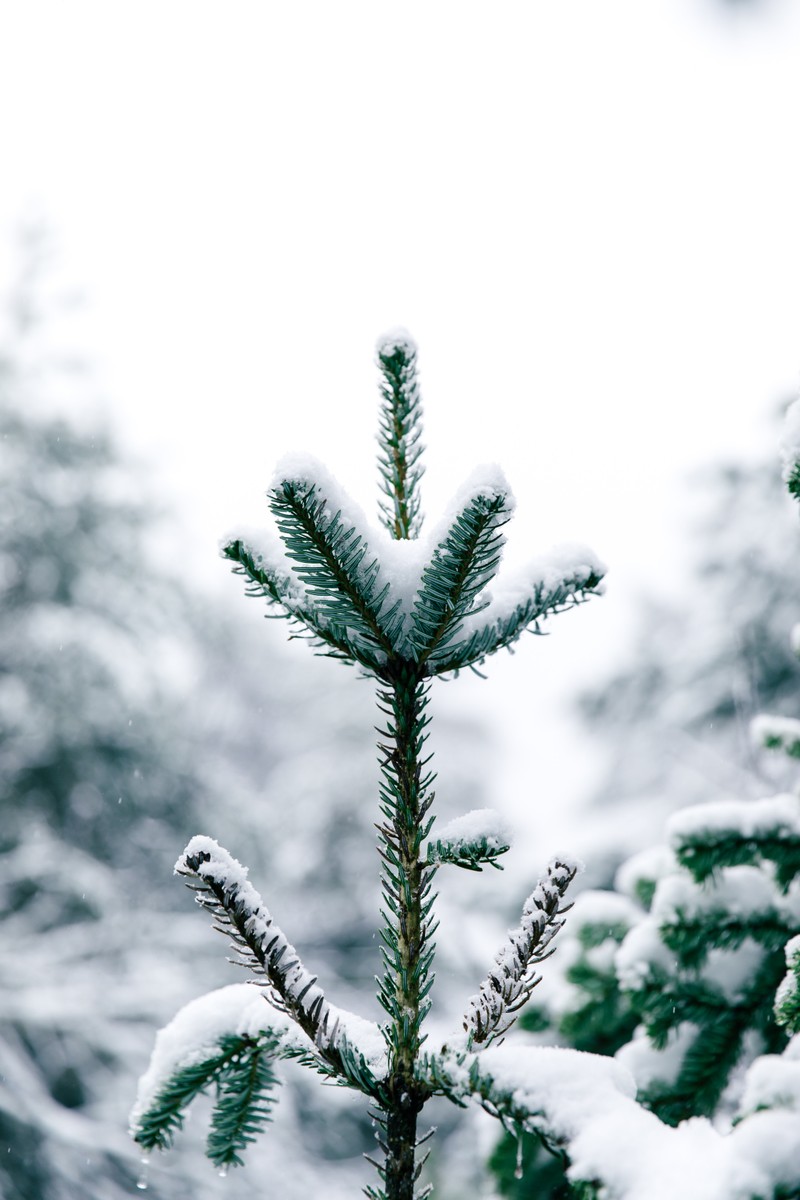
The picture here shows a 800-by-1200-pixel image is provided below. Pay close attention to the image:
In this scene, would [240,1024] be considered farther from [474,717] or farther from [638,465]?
[638,465]

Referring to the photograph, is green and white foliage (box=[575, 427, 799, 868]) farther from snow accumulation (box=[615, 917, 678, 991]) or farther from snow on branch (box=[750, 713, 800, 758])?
snow accumulation (box=[615, 917, 678, 991])

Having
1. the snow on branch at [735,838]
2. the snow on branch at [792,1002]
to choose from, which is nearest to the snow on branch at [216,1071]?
the snow on branch at [792,1002]

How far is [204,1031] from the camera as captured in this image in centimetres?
92

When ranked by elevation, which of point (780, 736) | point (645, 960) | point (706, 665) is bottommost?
point (645, 960)

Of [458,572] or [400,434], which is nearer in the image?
[458,572]

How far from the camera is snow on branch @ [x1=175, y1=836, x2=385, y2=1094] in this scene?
0.75 meters

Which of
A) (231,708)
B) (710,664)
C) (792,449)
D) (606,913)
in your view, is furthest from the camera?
(231,708)

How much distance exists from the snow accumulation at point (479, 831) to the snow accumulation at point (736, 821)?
2.61 feet

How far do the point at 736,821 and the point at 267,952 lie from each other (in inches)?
40.4

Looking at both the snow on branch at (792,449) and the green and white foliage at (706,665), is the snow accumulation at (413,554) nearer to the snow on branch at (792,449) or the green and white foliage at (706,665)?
the snow on branch at (792,449)

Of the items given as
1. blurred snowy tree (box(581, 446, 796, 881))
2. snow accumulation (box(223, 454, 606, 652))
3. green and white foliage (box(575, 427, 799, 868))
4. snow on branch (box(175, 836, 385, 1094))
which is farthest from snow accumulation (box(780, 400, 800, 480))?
blurred snowy tree (box(581, 446, 796, 881))

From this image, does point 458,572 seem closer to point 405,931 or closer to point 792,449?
point 405,931

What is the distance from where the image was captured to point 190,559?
25.1 feet

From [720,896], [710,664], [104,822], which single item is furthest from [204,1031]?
[104,822]
